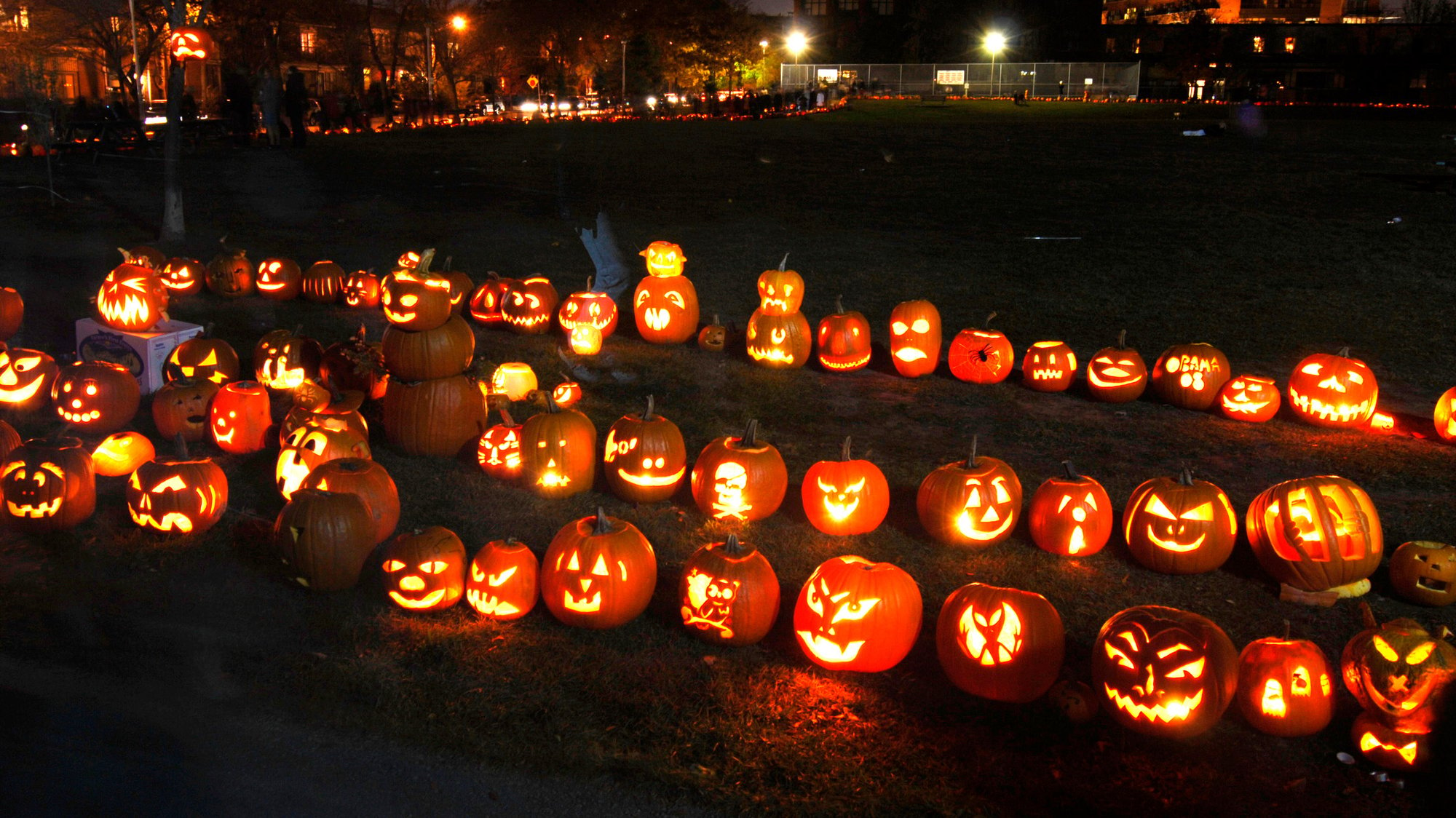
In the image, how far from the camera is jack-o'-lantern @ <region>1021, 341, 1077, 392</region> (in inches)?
328

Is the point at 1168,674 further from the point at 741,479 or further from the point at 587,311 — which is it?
the point at 587,311

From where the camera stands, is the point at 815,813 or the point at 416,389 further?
the point at 416,389

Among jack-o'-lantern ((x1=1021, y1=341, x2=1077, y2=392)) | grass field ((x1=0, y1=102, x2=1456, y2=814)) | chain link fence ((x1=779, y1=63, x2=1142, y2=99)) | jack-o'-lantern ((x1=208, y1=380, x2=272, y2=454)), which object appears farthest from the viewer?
chain link fence ((x1=779, y1=63, x2=1142, y2=99))

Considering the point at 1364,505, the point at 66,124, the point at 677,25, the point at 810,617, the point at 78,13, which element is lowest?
the point at 810,617

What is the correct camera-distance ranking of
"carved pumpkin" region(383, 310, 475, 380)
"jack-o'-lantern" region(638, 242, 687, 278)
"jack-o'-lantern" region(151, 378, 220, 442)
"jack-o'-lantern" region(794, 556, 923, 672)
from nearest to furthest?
"jack-o'-lantern" region(794, 556, 923, 672) → "carved pumpkin" region(383, 310, 475, 380) → "jack-o'-lantern" region(151, 378, 220, 442) → "jack-o'-lantern" region(638, 242, 687, 278)

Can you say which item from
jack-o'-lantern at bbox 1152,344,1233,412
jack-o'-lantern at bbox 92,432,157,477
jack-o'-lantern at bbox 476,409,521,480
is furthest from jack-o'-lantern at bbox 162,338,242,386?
jack-o'-lantern at bbox 1152,344,1233,412

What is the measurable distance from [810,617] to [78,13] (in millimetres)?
46221

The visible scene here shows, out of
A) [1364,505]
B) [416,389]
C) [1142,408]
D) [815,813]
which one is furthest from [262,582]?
[1142,408]

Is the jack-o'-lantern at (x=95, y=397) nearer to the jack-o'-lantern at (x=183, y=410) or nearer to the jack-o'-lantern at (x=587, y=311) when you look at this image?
the jack-o'-lantern at (x=183, y=410)

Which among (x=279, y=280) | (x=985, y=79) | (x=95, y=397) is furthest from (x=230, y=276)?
(x=985, y=79)

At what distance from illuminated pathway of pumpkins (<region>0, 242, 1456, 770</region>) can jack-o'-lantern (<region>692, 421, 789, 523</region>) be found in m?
0.01

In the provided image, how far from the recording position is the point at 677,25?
68.8 meters

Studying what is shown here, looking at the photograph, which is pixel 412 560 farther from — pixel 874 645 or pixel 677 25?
pixel 677 25

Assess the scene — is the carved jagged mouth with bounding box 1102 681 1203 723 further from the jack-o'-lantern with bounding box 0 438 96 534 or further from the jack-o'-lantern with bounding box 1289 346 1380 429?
the jack-o'-lantern with bounding box 0 438 96 534
